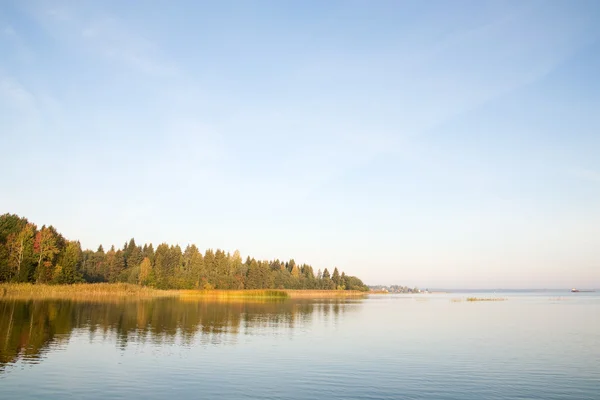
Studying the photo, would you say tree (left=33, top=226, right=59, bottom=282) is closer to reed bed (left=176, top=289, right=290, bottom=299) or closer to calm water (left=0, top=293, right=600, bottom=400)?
reed bed (left=176, top=289, right=290, bottom=299)

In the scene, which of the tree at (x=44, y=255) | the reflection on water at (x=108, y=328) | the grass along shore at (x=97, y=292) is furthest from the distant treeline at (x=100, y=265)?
the reflection on water at (x=108, y=328)

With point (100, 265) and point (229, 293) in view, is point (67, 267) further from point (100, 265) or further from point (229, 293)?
point (100, 265)

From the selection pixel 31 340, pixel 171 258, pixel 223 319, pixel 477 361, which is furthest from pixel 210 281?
pixel 477 361

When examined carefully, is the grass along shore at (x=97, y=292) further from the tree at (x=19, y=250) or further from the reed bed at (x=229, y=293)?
the tree at (x=19, y=250)

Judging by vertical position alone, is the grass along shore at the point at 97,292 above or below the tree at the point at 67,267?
below

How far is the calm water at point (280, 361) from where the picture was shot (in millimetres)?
25609

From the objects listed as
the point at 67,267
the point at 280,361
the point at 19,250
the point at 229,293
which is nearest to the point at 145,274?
the point at 229,293

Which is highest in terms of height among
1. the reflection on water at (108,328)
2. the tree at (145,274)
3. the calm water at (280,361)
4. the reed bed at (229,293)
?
the tree at (145,274)

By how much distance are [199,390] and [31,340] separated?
2319 cm

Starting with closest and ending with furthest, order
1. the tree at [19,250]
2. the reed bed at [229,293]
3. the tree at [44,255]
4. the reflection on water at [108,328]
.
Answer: the reflection on water at [108,328], the tree at [19,250], the tree at [44,255], the reed bed at [229,293]

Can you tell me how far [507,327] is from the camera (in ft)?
207

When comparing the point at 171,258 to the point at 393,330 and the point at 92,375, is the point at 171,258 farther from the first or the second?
the point at 92,375

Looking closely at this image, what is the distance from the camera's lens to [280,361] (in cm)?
3478

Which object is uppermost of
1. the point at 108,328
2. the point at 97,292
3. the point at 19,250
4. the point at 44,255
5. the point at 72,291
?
the point at 19,250
